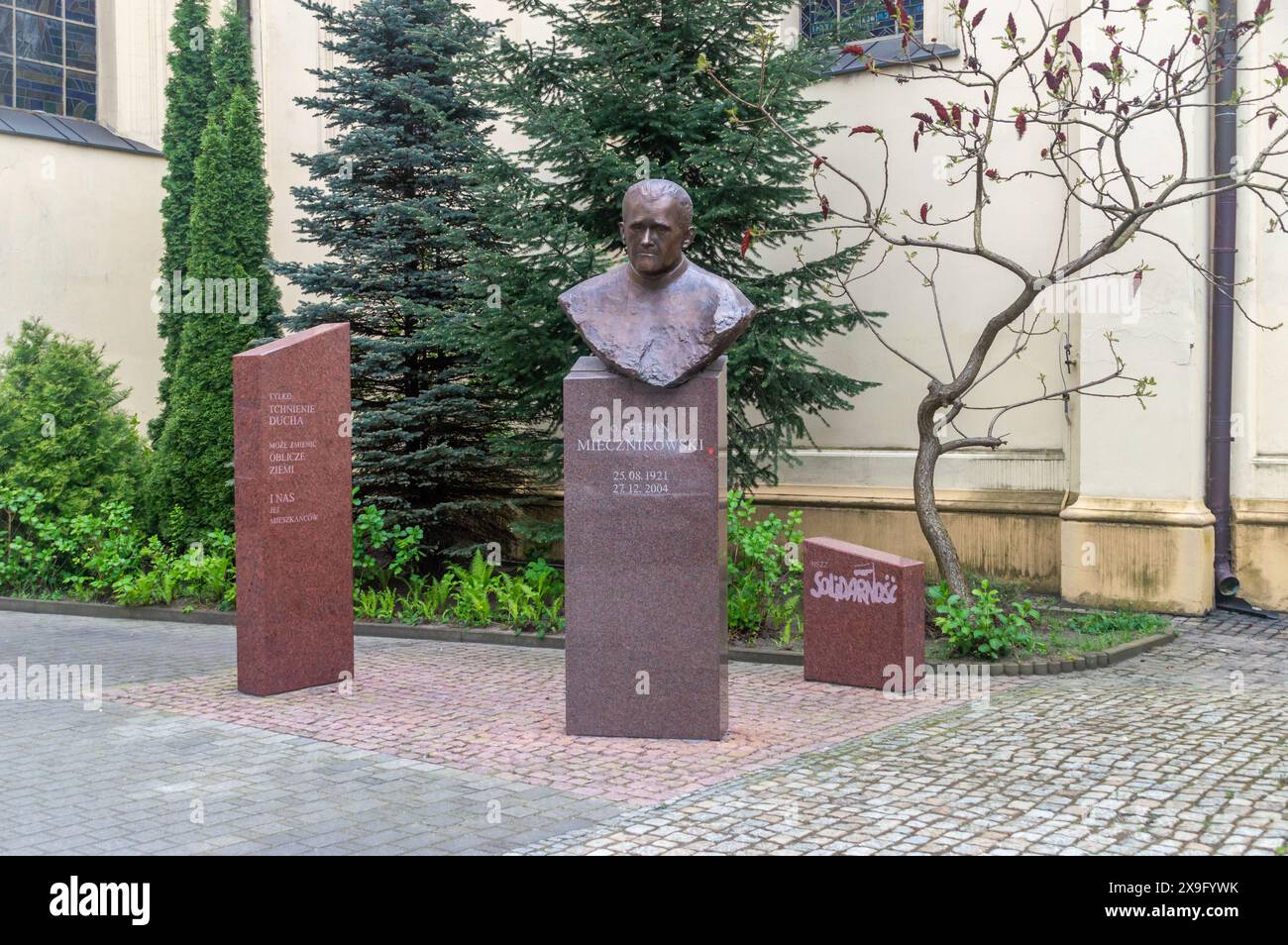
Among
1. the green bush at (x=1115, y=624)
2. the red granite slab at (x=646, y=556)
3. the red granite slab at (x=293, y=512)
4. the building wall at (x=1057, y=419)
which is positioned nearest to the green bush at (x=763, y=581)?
the building wall at (x=1057, y=419)

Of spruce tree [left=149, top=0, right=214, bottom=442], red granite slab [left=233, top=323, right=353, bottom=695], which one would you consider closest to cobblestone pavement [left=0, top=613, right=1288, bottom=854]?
red granite slab [left=233, top=323, right=353, bottom=695]

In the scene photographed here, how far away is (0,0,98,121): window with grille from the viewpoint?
A: 1822 cm

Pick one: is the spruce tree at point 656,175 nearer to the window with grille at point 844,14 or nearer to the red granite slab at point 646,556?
the window with grille at point 844,14

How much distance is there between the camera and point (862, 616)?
8359 mm

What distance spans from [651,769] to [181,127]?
42.8 feet

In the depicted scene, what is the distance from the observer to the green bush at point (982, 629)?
893 centimetres

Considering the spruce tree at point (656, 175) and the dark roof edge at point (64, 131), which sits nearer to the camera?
the spruce tree at point (656, 175)

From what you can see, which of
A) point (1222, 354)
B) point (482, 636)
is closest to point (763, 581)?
point (482, 636)

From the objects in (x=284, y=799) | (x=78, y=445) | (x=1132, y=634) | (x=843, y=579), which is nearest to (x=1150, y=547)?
(x=1132, y=634)

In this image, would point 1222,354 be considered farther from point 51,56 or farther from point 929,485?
point 51,56

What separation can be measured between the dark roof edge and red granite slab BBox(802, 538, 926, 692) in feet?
47.2

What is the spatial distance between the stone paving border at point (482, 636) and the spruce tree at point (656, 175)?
1970 millimetres

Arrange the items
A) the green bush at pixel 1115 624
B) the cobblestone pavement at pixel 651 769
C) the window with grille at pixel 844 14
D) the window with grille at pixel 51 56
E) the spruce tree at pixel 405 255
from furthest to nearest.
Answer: the window with grille at pixel 51 56 → the window with grille at pixel 844 14 → the spruce tree at pixel 405 255 → the green bush at pixel 1115 624 → the cobblestone pavement at pixel 651 769

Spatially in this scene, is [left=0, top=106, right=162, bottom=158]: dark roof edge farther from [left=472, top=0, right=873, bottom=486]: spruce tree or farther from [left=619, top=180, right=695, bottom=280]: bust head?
[left=619, top=180, right=695, bottom=280]: bust head
